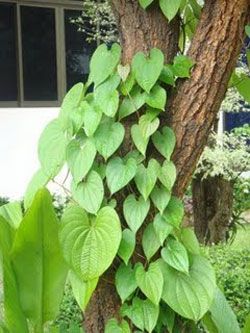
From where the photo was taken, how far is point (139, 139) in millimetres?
1556

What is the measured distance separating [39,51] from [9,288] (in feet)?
21.4

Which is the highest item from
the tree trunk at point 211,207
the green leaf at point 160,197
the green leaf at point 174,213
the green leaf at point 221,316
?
the green leaf at point 160,197

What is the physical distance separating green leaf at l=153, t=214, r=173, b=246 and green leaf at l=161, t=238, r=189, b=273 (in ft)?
0.08

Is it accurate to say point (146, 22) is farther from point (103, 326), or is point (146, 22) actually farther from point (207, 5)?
point (103, 326)

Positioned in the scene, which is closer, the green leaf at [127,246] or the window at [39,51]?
the green leaf at [127,246]

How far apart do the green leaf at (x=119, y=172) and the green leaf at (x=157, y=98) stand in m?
0.13

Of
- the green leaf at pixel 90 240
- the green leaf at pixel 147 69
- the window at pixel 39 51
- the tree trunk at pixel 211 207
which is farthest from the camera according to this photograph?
the window at pixel 39 51

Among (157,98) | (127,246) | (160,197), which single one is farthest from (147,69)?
(127,246)

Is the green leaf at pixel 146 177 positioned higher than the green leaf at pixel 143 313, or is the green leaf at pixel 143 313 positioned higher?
the green leaf at pixel 146 177

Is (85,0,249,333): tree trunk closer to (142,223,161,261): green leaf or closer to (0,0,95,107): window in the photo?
(142,223,161,261): green leaf

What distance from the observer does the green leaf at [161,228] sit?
5.03 feet

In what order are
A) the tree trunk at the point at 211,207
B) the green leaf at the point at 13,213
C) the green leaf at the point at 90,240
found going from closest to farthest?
the green leaf at the point at 90,240, the green leaf at the point at 13,213, the tree trunk at the point at 211,207

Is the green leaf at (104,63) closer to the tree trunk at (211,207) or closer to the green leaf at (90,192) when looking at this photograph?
the green leaf at (90,192)

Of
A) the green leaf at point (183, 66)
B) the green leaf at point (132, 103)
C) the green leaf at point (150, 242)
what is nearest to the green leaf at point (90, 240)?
the green leaf at point (150, 242)
